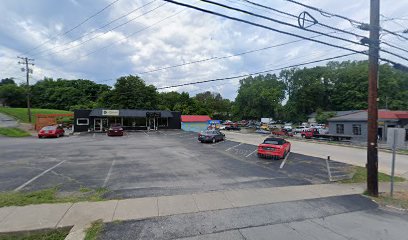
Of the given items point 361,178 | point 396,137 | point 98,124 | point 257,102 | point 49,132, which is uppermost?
point 257,102

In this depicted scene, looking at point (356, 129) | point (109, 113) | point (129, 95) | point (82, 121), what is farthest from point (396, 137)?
point (129, 95)

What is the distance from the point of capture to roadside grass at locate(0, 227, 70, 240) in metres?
5.39

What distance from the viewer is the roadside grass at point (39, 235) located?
5.39 metres

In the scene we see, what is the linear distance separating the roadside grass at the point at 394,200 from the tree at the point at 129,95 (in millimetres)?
59752

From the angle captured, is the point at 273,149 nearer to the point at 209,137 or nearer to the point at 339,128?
the point at 209,137

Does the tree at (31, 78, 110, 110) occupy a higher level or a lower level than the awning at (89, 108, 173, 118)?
higher

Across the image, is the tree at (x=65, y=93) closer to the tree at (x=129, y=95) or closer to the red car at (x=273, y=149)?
the tree at (x=129, y=95)

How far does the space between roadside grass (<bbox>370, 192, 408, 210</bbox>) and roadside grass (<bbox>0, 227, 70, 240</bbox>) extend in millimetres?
9874

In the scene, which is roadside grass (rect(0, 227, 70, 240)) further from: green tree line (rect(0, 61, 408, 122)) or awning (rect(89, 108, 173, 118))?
green tree line (rect(0, 61, 408, 122))

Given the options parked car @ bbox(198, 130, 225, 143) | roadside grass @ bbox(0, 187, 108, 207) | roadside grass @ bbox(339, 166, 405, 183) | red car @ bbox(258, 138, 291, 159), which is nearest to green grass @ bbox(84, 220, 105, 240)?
roadside grass @ bbox(0, 187, 108, 207)

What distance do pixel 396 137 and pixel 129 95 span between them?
61019 mm

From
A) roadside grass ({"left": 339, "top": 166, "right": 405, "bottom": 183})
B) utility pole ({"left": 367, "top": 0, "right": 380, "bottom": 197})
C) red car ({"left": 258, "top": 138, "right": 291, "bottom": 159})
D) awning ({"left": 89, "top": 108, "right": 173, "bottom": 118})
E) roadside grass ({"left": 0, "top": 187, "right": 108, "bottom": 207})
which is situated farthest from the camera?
awning ({"left": 89, "top": 108, "right": 173, "bottom": 118})

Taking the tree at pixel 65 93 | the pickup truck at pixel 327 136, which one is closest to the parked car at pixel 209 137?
the pickup truck at pixel 327 136

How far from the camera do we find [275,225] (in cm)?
621
